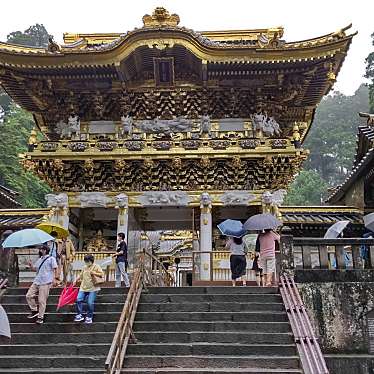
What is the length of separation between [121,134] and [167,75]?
2619mm

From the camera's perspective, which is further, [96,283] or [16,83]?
[16,83]

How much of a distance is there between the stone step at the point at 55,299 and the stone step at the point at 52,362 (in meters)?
2.01

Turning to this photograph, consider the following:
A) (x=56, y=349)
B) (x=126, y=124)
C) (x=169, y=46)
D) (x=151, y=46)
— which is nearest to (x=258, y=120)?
(x=169, y=46)

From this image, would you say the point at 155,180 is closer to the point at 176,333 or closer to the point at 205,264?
the point at 205,264

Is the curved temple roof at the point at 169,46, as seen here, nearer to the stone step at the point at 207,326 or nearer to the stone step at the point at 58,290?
the stone step at the point at 58,290

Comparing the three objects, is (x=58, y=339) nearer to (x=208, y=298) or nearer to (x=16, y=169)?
(x=208, y=298)

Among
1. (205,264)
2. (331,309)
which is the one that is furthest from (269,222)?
(205,264)

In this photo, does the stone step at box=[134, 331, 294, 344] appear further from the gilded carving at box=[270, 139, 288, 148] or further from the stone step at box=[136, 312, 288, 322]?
the gilded carving at box=[270, 139, 288, 148]

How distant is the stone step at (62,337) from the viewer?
8.21 m

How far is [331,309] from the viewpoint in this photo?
387 inches

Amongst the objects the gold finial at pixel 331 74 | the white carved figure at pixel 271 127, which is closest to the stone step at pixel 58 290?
the white carved figure at pixel 271 127

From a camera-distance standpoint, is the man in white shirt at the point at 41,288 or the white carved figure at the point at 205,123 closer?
the man in white shirt at the point at 41,288

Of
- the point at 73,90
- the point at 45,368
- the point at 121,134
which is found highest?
the point at 73,90

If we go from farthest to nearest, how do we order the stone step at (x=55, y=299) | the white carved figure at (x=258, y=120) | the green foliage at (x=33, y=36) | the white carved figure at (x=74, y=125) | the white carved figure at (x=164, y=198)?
the green foliage at (x=33, y=36) < the white carved figure at (x=74, y=125) < the white carved figure at (x=258, y=120) < the white carved figure at (x=164, y=198) < the stone step at (x=55, y=299)
